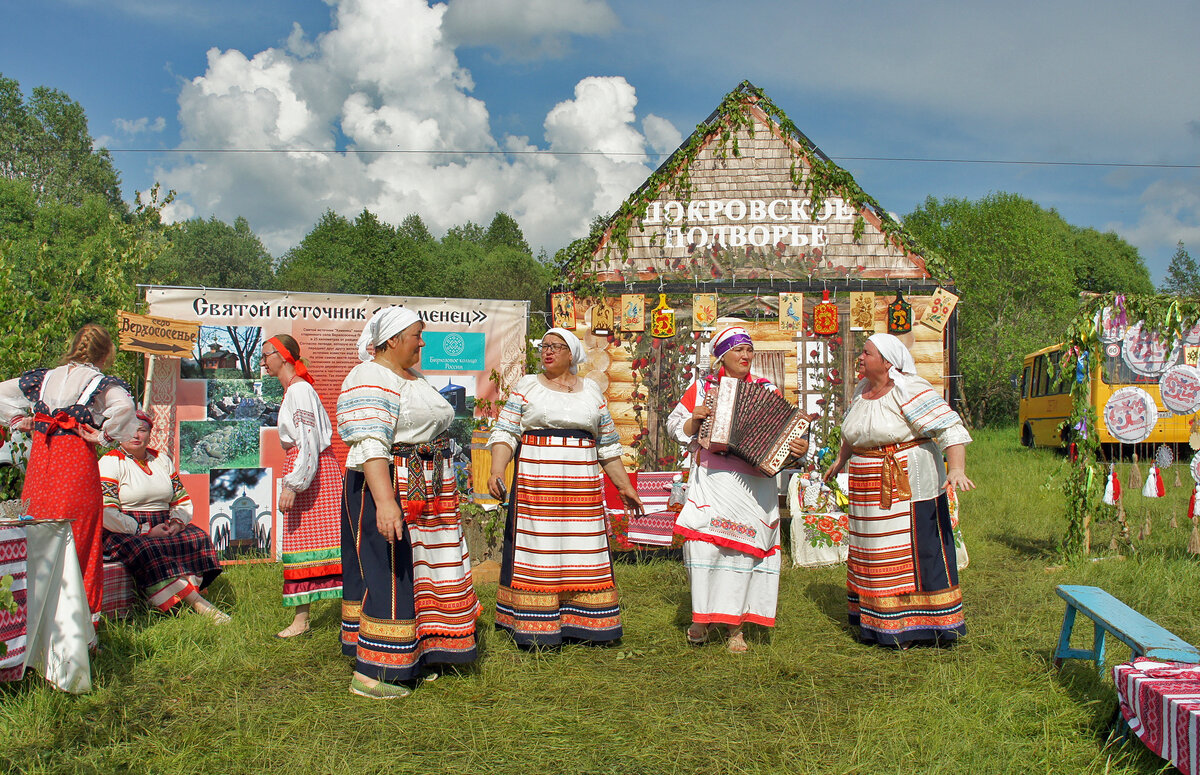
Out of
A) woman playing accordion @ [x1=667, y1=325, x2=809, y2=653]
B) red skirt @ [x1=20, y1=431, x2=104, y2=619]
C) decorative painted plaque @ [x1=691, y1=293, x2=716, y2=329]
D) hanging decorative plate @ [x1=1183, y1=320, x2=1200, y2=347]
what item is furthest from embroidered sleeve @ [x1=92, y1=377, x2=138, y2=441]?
hanging decorative plate @ [x1=1183, y1=320, x2=1200, y2=347]

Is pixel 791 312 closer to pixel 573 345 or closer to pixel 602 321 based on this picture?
pixel 602 321

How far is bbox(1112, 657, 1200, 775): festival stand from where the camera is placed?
2.52 meters

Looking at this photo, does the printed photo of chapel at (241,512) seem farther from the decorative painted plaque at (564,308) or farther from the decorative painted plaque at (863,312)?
the decorative painted plaque at (863,312)

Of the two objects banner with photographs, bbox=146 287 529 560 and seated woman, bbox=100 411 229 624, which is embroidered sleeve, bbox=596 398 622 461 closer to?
seated woman, bbox=100 411 229 624

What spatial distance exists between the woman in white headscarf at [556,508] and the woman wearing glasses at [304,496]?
3.56 ft

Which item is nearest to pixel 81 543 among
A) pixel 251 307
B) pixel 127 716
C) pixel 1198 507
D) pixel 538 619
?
pixel 127 716

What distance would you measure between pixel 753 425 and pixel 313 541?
2.66 m

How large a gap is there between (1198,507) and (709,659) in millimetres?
4549

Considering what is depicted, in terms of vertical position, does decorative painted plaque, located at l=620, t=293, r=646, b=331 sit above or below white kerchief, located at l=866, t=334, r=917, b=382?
above

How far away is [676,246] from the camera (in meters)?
9.58

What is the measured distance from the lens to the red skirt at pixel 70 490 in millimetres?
4035

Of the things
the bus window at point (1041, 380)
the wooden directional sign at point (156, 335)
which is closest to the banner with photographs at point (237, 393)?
the wooden directional sign at point (156, 335)

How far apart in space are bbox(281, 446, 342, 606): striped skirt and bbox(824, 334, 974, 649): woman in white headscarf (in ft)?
10.1

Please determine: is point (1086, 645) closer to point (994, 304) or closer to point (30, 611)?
point (30, 611)
